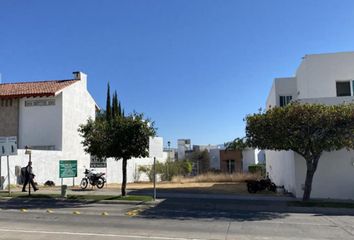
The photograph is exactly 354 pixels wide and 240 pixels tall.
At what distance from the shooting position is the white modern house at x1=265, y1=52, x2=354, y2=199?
22.6m

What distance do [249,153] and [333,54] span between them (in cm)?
3997

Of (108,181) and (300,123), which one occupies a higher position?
(300,123)

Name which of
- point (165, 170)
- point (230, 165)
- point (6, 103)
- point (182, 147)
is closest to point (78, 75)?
point (6, 103)

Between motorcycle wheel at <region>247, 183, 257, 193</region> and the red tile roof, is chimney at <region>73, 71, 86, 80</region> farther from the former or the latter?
motorcycle wheel at <region>247, 183, 257, 193</region>

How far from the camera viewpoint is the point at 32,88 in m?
35.3

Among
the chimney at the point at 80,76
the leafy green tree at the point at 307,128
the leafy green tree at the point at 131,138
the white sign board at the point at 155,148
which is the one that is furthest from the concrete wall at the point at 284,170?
the chimney at the point at 80,76

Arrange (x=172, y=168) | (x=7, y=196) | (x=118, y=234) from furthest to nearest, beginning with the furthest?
(x=172, y=168), (x=7, y=196), (x=118, y=234)

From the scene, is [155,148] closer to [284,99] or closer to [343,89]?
[343,89]

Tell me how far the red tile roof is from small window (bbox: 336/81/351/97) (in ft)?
64.6

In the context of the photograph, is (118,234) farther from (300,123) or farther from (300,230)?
(300,123)

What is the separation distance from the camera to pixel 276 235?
11852 mm

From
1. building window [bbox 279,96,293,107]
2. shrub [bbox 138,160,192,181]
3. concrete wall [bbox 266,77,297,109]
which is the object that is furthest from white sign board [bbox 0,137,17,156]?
shrub [bbox 138,160,192,181]

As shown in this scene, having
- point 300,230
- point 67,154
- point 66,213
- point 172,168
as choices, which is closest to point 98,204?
point 66,213

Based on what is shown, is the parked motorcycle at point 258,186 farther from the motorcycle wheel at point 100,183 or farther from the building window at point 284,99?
the motorcycle wheel at point 100,183
